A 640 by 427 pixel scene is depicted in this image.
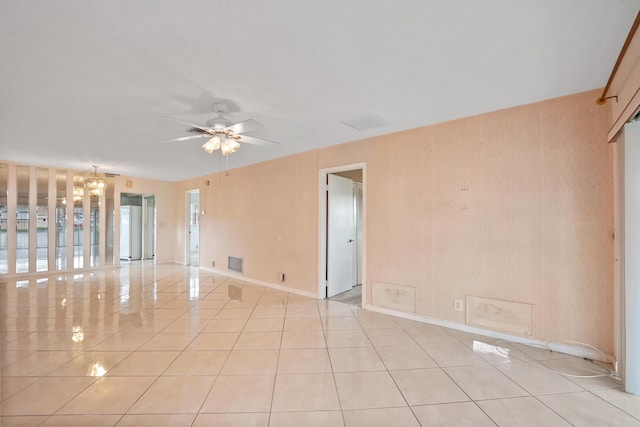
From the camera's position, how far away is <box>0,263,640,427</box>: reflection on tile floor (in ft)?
5.77

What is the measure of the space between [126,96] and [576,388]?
4.60m

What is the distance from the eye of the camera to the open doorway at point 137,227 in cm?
849

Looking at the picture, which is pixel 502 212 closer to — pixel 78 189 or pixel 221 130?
pixel 221 130

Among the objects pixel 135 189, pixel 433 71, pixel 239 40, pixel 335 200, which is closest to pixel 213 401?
pixel 239 40

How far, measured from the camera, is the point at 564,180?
2605 millimetres

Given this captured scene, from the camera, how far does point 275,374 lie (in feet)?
7.34

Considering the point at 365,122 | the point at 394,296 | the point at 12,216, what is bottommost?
the point at 394,296

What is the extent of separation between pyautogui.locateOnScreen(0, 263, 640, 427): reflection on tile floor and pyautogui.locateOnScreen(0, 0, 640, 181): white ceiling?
246 cm

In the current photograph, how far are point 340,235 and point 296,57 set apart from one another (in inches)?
128

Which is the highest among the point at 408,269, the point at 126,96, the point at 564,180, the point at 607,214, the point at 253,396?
the point at 126,96

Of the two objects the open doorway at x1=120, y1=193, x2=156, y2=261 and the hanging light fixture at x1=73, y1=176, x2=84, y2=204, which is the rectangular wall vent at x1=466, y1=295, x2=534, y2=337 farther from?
the open doorway at x1=120, y1=193, x2=156, y2=261

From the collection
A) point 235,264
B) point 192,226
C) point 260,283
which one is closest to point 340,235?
point 260,283

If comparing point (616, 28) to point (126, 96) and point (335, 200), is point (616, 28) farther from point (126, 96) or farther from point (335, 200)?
point (126, 96)

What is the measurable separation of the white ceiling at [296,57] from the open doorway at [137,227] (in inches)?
220
